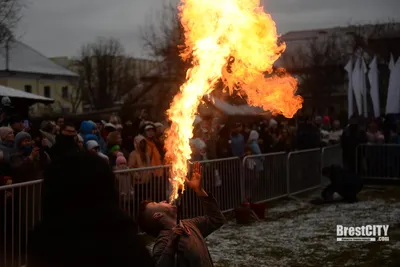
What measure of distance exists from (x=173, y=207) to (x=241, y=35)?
2.99m

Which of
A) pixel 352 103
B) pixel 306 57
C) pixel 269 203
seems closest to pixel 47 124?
pixel 269 203

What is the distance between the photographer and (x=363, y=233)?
9.95m

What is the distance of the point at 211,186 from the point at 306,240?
8.06 ft

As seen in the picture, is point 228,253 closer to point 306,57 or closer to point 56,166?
point 56,166

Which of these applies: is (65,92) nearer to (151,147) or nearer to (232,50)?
(151,147)

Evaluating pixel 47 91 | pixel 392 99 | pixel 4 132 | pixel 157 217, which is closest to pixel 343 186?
pixel 392 99

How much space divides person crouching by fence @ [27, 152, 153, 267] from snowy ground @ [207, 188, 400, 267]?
5.66 metres

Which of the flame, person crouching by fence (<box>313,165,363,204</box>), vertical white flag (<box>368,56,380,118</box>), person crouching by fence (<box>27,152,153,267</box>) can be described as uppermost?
vertical white flag (<box>368,56,380,118</box>)

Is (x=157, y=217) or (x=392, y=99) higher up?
(x=392, y=99)

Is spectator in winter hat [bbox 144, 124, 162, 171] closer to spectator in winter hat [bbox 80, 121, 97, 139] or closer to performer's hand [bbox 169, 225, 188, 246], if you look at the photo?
spectator in winter hat [bbox 80, 121, 97, 139]

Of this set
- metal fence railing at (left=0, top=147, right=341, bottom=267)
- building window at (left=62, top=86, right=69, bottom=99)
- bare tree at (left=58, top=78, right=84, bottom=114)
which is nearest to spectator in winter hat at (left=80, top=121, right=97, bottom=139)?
metal fence railing at (left=0, top=147, right=341, bottom=267)

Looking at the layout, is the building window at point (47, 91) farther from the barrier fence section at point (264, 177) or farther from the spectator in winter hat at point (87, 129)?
the spectator in winter hat at point (87, 129)

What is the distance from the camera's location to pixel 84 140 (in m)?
9.68

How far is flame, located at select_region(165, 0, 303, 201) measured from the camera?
6.08 metres
